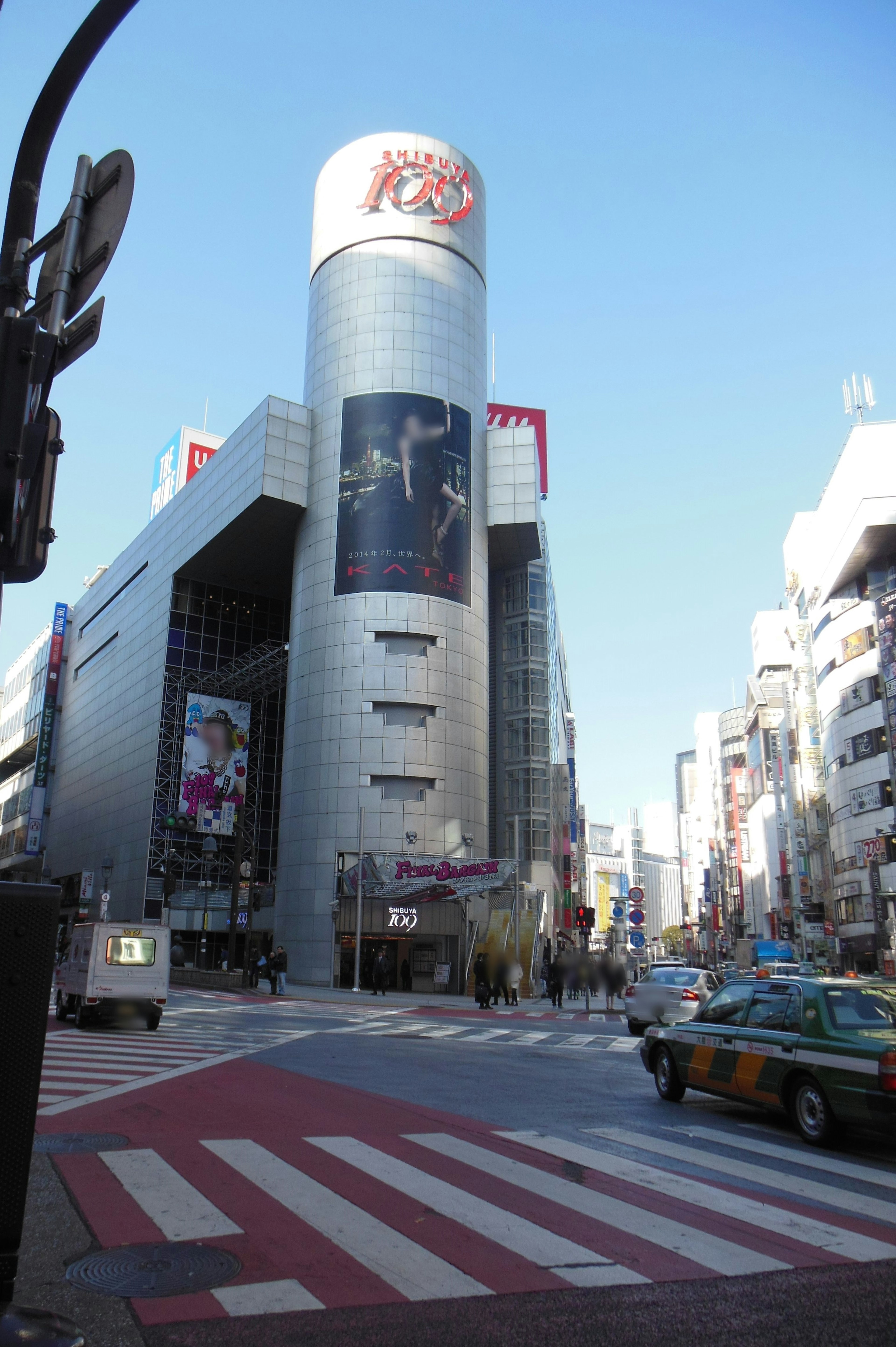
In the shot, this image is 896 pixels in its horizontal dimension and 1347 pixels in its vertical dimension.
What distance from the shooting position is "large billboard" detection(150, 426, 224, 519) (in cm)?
9438

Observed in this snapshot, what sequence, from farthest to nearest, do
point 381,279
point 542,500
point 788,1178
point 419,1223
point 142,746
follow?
point 542,500 → point 142,746 → point 381,279 → point 788,1178 → point 419,1223

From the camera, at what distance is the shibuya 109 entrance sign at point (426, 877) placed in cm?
4284

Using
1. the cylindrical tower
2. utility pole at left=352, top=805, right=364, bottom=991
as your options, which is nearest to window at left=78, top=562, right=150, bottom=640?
the cylindrical tower

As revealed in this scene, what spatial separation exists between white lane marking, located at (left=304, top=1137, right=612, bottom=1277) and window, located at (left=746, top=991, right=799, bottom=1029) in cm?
426

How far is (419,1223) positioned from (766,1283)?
2.15 meters

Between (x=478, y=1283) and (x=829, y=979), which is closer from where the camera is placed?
(x=478, y=1283)

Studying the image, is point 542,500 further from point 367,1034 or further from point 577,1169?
point 577,1169

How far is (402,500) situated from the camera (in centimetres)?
5200

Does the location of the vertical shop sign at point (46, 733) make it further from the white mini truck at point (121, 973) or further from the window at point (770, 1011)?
the window at point (770, 1011)

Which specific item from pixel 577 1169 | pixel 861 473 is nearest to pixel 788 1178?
pixel 577 1169

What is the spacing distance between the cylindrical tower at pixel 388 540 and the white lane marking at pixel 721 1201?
4024 cm

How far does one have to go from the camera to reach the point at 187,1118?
32.6ft

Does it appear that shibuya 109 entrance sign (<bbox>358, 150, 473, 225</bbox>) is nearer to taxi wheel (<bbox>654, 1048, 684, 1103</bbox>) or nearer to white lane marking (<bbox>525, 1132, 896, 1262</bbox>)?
taxi wheel (<bbox>654, 1048, 684, 1103</bbox>)

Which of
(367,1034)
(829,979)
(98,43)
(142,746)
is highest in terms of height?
(142,746)
